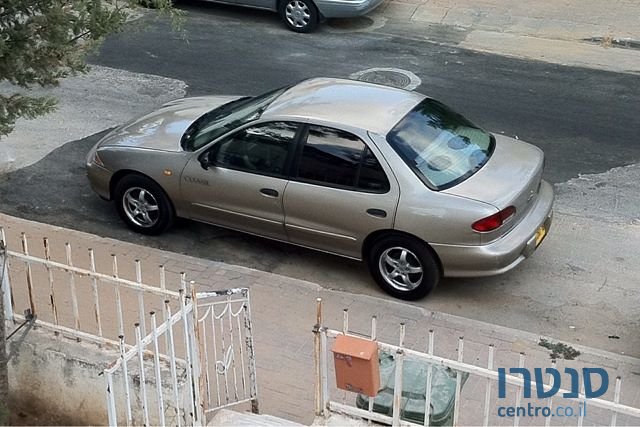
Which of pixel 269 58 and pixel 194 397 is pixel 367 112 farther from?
pixel 269 58

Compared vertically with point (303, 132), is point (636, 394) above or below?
below

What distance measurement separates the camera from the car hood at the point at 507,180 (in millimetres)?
7215

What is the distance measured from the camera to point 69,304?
6770mm

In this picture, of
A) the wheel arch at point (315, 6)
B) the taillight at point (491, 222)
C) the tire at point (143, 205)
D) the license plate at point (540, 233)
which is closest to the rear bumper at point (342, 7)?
the wheel arch at point (315, 6)

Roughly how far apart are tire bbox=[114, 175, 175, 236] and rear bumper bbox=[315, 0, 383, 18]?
7.43 meters

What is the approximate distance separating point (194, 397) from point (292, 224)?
9.51 ft

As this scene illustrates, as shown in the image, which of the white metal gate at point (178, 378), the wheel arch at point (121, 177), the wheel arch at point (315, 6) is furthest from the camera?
the wheel arch at point (315, 6)

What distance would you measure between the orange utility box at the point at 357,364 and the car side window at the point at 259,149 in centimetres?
332

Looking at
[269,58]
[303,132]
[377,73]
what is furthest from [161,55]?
[303,132]

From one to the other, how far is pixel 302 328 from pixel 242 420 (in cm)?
176

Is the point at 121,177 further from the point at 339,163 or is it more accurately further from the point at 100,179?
the point at 339,163

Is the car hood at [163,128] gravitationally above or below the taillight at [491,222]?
above

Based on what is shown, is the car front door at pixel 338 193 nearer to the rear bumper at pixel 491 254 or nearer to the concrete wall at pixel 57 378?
the rear bumper at pixel 491 254

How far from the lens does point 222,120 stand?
326 inches
